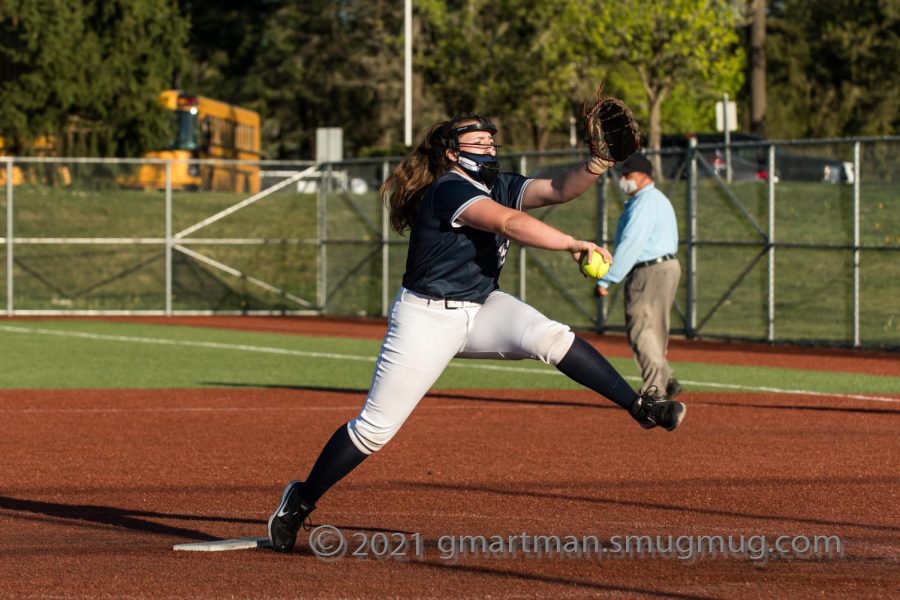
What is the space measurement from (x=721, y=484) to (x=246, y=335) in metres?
→ 16.0

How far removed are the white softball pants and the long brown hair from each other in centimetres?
42

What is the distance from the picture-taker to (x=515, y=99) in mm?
49344

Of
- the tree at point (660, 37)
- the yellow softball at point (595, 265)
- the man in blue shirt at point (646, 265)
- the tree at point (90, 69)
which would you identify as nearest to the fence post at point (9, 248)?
the tree at point (90, 69)

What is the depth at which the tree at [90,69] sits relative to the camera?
37719 mm

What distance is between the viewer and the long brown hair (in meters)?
7.48

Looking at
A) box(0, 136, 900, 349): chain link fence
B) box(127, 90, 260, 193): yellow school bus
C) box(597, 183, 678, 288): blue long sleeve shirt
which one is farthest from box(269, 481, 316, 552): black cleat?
box(127, 90, 260, 193): yellow school bus

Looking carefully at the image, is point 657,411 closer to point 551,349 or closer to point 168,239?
point 551,349

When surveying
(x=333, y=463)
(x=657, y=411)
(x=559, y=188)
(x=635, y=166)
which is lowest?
(x=333, y=463)

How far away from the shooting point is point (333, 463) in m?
7.32

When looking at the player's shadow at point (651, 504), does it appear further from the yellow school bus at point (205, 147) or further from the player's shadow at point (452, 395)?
the yellow school bus at point (205, 147)

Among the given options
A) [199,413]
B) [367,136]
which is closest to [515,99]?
[367,136]

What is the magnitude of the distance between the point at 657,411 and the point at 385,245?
70.1ft

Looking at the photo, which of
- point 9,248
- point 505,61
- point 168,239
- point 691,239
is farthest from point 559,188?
point 505,61

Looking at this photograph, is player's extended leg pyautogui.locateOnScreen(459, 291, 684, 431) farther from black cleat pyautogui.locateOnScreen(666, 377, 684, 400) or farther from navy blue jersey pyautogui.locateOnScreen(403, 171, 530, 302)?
black cleat pyautogui.locateOnScreen(666, 377, 684, 400)
